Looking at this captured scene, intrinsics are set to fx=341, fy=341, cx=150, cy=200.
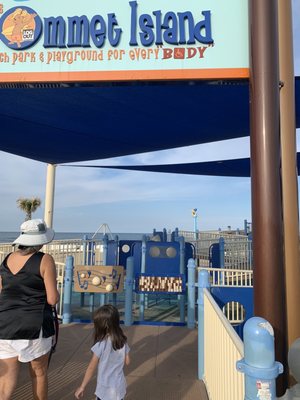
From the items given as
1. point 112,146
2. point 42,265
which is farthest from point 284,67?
point 112,146

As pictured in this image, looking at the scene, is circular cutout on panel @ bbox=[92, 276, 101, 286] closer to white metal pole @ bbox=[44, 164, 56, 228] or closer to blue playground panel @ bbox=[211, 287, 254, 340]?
blue playground panel @ bbox=[211, 287, 254, 340]

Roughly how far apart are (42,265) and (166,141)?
550 centimetres

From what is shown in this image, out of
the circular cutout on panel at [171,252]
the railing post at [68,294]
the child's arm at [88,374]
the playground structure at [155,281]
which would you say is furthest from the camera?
the circular cutout on panel at [171,252]

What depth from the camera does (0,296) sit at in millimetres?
2580

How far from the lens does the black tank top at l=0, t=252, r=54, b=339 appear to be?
245cm

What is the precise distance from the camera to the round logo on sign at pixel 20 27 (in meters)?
3.61

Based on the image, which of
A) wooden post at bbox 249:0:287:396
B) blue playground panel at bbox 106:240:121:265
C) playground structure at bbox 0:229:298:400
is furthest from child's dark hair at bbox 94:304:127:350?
blue playground panel at bbox 106:240:121:265

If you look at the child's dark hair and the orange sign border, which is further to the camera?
the orange sign border

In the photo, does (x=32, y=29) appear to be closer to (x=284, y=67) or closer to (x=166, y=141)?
(x=284, y=67)

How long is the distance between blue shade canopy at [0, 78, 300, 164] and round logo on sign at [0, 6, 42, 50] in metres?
0.45

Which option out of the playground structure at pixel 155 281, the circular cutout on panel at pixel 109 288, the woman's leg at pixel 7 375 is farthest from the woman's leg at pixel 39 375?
the circular cutout on panel at pixel 109 288

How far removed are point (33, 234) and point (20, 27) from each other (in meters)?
2.41

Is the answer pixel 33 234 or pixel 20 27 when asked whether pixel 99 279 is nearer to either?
pixel 33 234

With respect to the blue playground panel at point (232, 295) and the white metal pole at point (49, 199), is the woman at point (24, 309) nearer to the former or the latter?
the blue playground panel at point (232, 295)
